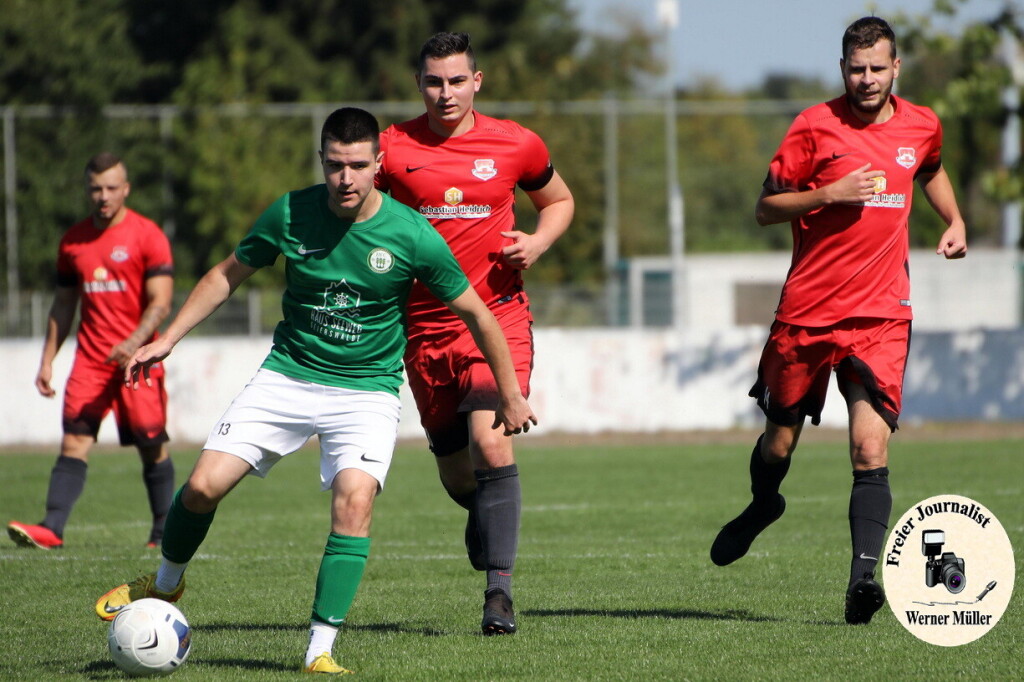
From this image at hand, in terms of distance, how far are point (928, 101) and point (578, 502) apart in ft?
38.5

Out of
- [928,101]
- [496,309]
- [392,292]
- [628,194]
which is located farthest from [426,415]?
[628,194]

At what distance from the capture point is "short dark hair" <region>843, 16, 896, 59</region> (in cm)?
598

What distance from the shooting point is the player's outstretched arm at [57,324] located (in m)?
9.36

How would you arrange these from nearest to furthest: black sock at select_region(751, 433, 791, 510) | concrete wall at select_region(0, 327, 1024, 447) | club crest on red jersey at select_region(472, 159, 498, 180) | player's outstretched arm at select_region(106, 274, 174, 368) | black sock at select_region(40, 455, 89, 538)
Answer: club crest on red jersey at select_region(472, 159, 498, 180)
black sock at select_region(751, 433, 791, 510)
player's outstretched arm at select_region(106, 274, 174, 368)
black sock at select_region(40, 455, 89, 538)
concrete wall at select_region(0, 327, 1024, 447)

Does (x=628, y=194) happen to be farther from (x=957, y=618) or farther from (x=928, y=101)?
(x=957, y=618)

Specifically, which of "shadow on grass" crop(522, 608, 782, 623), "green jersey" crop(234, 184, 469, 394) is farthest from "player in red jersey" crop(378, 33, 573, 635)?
"green jersey" crop(234, 184, 469, 394)

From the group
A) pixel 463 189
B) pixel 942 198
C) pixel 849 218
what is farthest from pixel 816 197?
pixel 463 189

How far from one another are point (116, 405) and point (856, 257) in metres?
5.19

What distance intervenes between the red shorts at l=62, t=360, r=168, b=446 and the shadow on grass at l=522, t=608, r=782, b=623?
12.1ft

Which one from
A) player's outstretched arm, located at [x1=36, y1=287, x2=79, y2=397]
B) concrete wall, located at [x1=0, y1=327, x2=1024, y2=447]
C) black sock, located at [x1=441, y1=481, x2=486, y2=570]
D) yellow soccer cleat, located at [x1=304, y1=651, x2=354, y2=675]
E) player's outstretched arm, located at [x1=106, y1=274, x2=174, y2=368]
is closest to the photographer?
yellow soccer cleat, located at [x1=304, y1=651, x2=354, y2=675]

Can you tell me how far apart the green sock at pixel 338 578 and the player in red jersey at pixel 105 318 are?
4295 millimetres

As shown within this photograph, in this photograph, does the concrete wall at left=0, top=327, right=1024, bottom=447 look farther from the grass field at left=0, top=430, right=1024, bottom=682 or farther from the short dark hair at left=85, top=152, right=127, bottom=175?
the short dark hair at left=85, top=152, right=127, bottom=175

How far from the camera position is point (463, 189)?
630 centimetres

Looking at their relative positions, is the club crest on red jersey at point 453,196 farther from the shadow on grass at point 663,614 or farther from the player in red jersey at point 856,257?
the shadow on grass at point 663,614
